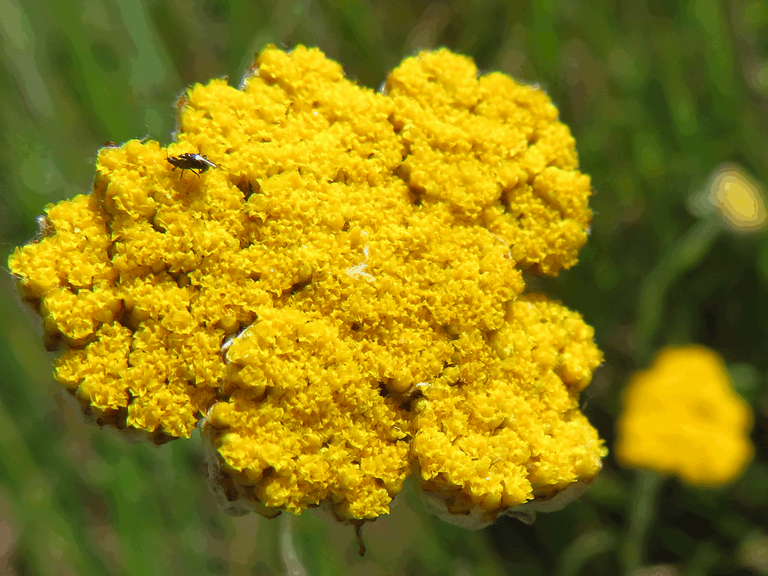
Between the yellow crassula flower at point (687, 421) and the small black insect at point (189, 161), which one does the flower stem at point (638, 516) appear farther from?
the small black insect at point (189, 161)

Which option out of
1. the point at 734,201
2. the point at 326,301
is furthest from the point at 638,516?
the point at 326,301

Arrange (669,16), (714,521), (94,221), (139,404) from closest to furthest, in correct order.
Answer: (139,404) → (94,221) → (714,521) → (669,16)

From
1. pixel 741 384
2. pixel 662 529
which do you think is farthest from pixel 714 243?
pixel 662 529

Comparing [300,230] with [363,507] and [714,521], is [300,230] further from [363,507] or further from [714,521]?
[714,521]

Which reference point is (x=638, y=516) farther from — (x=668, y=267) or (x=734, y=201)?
(x=734, y=201)

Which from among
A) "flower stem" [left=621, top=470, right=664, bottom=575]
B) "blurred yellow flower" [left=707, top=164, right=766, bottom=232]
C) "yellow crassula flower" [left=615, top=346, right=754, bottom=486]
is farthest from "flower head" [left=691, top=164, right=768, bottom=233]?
"flower stem" [left=621, top=470, right=664, bottom=575]

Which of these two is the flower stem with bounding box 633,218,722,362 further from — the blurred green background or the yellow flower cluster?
the yellow flower cluster
